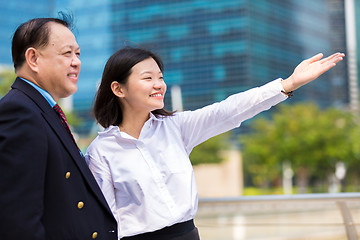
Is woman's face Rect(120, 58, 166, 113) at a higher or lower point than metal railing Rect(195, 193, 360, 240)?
higher

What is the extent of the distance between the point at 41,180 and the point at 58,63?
39 centimetres

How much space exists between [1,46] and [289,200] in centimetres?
5333

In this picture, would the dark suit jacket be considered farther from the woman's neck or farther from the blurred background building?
the blurred background building

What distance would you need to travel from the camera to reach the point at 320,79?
53281 mm

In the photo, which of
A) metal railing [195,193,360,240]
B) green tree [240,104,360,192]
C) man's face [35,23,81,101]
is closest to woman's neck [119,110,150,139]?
man's face [35,23,81,101]

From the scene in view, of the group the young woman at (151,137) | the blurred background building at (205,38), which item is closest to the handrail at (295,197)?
the young woman at (151,137)

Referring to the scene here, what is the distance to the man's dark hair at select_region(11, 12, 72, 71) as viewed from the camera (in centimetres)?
148

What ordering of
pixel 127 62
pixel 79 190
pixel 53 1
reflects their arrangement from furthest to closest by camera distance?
pixel 53 1, pixel 127 62, pixel 79 190

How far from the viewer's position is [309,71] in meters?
1.79

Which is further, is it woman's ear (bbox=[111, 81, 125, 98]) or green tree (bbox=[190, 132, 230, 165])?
green tree (bbox=[190, 132, 230, 165])

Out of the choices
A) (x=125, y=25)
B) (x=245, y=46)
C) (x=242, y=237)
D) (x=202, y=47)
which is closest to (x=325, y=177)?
(x=245, y=46)

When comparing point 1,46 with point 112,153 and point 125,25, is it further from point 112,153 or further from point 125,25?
point 112,153

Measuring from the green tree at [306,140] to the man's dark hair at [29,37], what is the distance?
1136 inches

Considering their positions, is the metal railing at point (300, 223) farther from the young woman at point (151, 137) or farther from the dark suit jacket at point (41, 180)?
the dark suit jacket at point (41, 180)
